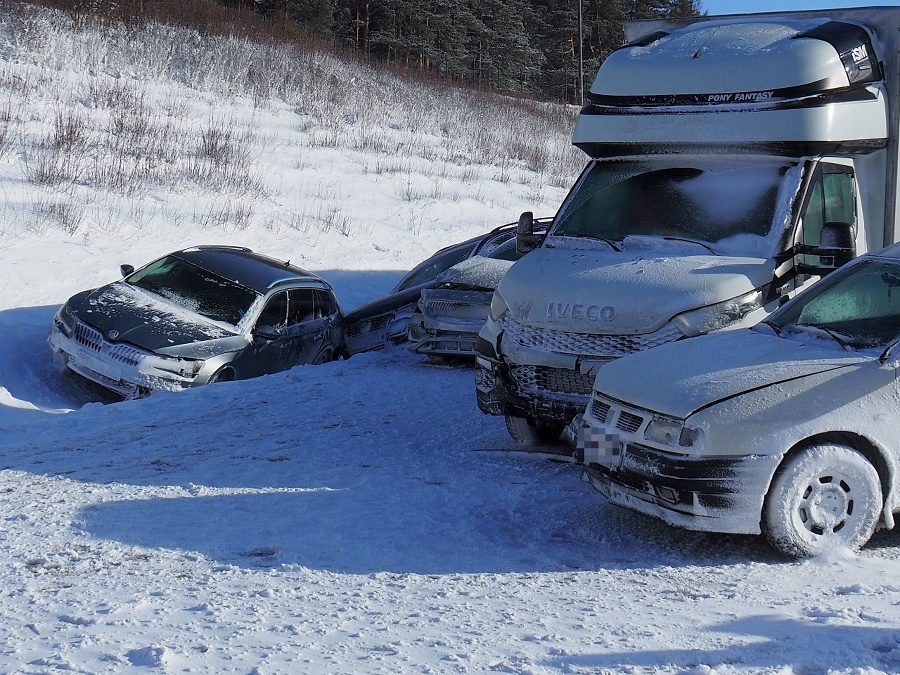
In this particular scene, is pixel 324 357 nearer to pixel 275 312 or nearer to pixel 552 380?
pixel 275 312

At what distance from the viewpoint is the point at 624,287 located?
22.9 ft

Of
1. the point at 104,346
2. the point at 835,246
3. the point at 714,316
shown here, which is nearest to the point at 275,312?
the point at 104,346

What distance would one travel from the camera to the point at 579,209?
27.1 ft

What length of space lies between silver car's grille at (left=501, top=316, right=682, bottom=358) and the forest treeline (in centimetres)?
2313

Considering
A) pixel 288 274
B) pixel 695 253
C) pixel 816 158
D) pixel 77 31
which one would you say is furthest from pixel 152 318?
pixel 77 31

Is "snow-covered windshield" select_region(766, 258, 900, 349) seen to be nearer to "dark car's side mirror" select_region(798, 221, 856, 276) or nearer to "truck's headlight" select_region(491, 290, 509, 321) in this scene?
"dark car's side mirror" select_region(798, 221, 856, 276)

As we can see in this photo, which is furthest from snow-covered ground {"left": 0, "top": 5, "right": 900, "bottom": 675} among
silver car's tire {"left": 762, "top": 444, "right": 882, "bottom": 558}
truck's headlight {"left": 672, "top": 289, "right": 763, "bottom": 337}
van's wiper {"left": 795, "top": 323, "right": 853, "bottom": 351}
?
truck's headlight {"left": 672, "top": 289, "right": 763, "bottom": 337}

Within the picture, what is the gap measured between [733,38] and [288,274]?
5.76m

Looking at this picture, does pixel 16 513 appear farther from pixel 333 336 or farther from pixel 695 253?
pixel 333 336

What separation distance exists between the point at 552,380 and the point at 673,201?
176 centimetres

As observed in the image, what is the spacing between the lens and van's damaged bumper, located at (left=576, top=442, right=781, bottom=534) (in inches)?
210

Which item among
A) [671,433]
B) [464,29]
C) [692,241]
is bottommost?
[671,433]

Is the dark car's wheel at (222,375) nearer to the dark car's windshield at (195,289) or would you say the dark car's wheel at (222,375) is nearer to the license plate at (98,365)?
the dark car's windshield at (195,289)

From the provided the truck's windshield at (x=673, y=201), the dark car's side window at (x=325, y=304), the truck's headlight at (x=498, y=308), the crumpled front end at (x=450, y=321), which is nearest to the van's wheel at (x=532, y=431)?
the truck's headlight at (x=498, y=308)
